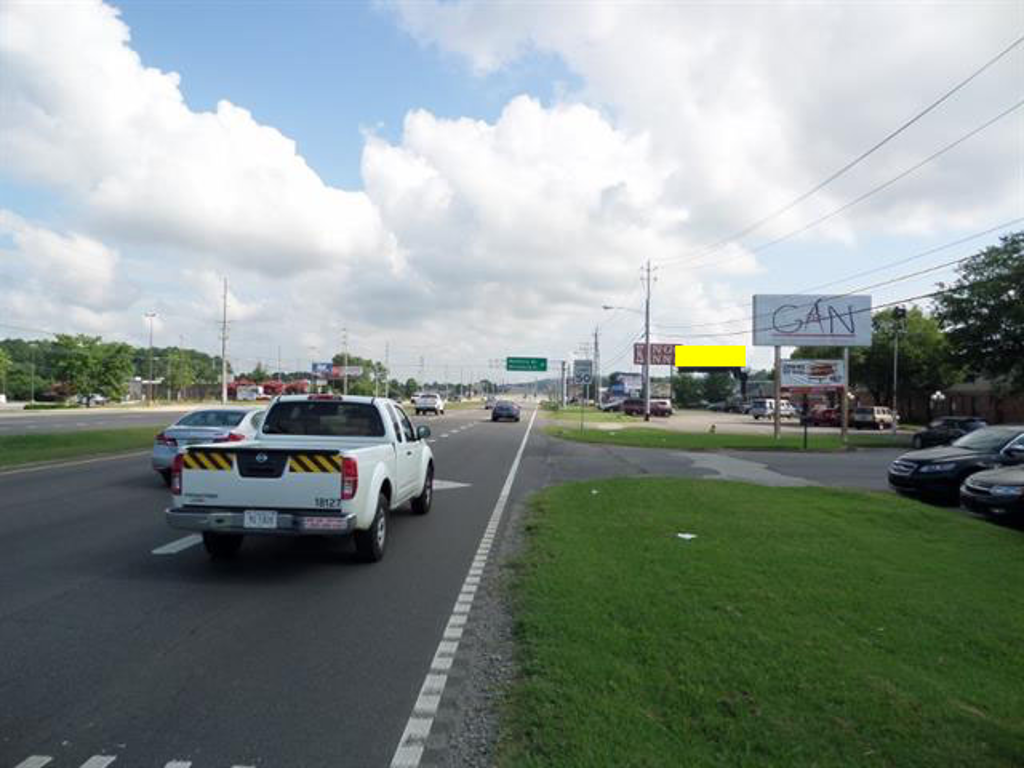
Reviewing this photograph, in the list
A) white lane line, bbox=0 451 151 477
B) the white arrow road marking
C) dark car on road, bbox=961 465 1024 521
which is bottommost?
white lane line, bbox=0 451 151 477

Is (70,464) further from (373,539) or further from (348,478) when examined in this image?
(348,478)

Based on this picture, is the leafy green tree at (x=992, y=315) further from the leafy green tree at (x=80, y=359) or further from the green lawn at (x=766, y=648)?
the leafy green tree at (x=80, y=359)

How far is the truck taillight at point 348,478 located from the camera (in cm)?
766

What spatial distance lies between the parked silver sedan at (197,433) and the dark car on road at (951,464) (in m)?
12.6

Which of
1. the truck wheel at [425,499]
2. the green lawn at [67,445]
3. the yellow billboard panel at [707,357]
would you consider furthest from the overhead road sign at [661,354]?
the truck wheel at [425,499]

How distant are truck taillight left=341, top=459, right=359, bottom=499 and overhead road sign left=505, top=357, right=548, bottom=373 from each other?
88.8 metres

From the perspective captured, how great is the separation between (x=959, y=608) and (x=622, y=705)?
3803mm

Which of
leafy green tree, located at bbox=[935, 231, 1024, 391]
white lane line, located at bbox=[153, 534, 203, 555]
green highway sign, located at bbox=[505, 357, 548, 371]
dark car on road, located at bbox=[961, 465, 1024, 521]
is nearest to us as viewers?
white lane line, located at bbox=[153, 534, 203, 555]

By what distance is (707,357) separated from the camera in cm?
10088

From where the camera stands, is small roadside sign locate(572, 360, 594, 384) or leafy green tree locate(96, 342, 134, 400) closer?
small roadside sign locate(572, 360, 594, 384)

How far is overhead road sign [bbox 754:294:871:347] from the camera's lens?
35.4 metres

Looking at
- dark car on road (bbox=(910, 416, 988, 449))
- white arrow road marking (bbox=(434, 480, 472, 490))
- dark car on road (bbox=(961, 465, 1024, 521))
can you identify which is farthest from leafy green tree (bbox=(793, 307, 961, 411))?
white arrow road marking (bbox=(434, 480, 472, 490))

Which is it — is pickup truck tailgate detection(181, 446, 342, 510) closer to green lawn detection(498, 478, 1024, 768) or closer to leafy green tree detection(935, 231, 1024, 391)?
green lawn detection(498, 478, 1024, 768)

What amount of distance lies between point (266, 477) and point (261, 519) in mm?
407
